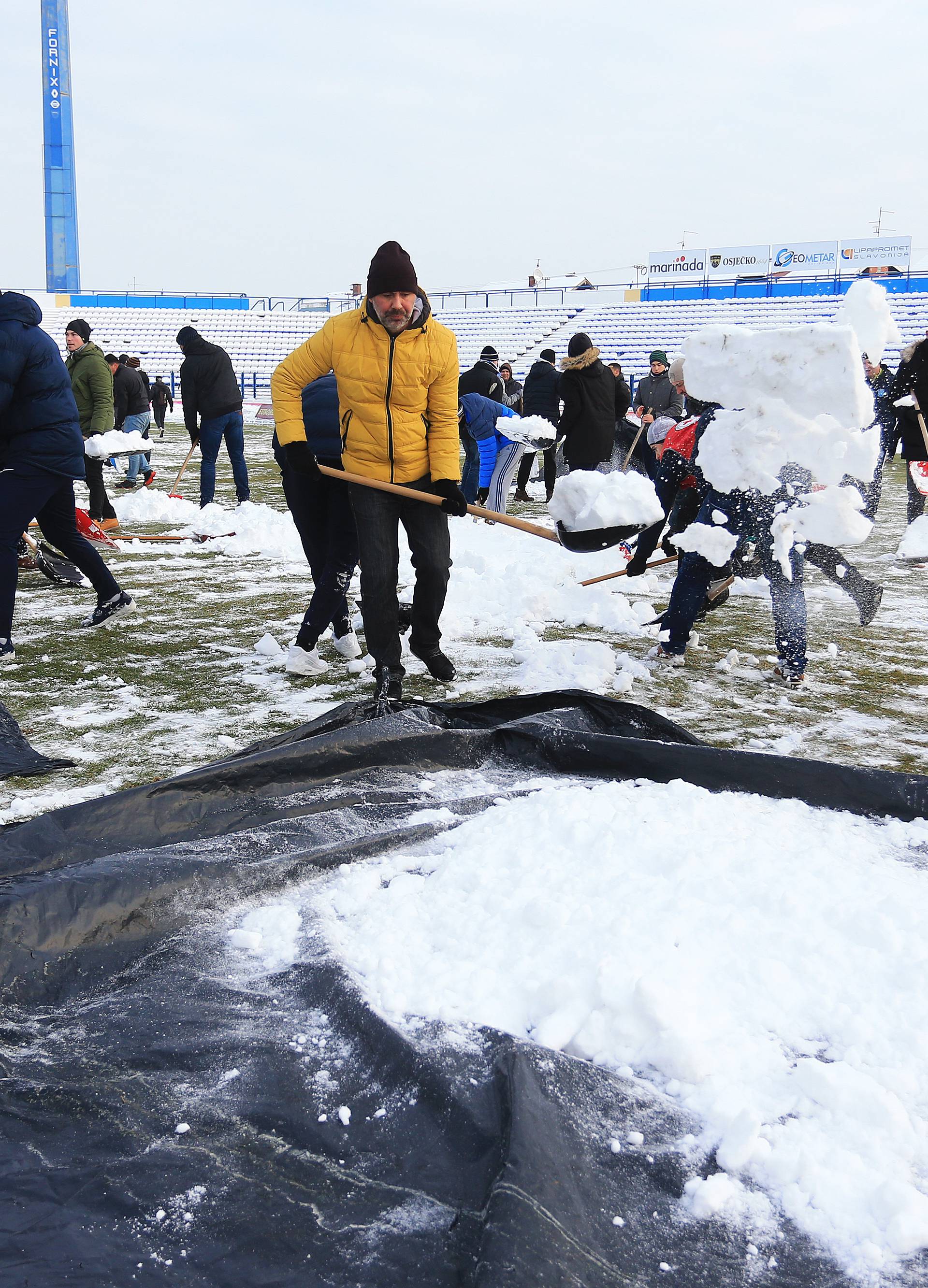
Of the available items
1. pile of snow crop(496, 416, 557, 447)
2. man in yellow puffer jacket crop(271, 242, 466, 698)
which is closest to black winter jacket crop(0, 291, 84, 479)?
man in yellow puffer jacket crop(271, 242, 466, 698)

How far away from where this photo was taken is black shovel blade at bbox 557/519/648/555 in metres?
4.01

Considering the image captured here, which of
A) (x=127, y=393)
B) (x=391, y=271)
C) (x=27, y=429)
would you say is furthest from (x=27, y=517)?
(x=127, y=393)

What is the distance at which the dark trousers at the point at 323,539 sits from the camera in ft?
14.0

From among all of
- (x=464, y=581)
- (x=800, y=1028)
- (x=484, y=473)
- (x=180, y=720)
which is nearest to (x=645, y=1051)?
(x=800, y=1028)

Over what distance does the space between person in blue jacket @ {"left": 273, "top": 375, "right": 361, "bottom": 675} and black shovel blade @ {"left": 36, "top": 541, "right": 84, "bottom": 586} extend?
2.37 meters

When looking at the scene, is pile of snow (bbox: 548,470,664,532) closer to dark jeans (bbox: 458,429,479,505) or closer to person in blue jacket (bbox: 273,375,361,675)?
person in blue jacket (bbox: 273,375,361,675)

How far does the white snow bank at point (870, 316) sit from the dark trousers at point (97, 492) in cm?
580

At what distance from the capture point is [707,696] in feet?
13.7

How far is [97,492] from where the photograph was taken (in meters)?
8.16

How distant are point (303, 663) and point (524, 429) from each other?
4812 millimetres

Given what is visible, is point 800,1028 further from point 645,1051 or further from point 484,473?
point 484,473

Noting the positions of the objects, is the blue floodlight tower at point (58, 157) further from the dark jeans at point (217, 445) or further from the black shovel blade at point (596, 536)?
the black shovel blade at point (596, 536)

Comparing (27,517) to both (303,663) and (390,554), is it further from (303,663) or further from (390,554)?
(390,554)

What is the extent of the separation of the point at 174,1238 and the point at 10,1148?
1.03 feet
